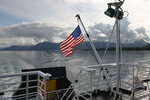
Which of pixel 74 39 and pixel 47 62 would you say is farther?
pixel 47 62

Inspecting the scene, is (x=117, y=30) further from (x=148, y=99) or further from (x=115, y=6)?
(x=148, y=99)

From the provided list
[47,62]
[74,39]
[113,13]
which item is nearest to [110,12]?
[113,13]

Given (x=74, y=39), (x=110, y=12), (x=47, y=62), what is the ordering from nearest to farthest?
(x=110, y=12) → (x=74, y=39) → (x=47, y=62)

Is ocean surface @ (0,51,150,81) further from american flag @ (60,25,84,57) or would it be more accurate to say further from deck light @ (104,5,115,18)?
deck light @ (104,5,115,18)

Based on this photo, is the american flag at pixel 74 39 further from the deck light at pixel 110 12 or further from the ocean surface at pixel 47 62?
the ocean surface at pixel 47 62

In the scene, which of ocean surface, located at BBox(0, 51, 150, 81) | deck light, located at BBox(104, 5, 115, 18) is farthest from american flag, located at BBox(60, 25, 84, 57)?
ocean surface, located at BBox(0, 51, 150, 81)

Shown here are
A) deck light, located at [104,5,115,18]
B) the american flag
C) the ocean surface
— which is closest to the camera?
deck light, located at [104,5,115,18]

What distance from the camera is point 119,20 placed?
15.6ft

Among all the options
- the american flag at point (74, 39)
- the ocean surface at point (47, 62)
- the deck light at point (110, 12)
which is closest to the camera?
the deck light at point (110, 12)

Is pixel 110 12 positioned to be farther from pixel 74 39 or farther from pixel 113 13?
pixel 74 39

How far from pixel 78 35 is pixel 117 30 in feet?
7.22

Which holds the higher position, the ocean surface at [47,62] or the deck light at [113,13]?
the deck light at [113,13]

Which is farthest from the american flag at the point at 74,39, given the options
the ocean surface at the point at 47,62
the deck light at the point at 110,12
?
the ocean surface at the point at 47,62

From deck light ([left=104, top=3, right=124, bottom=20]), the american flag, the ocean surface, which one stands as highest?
deck light ([left=104, top=3, right=124, bottom=20])
